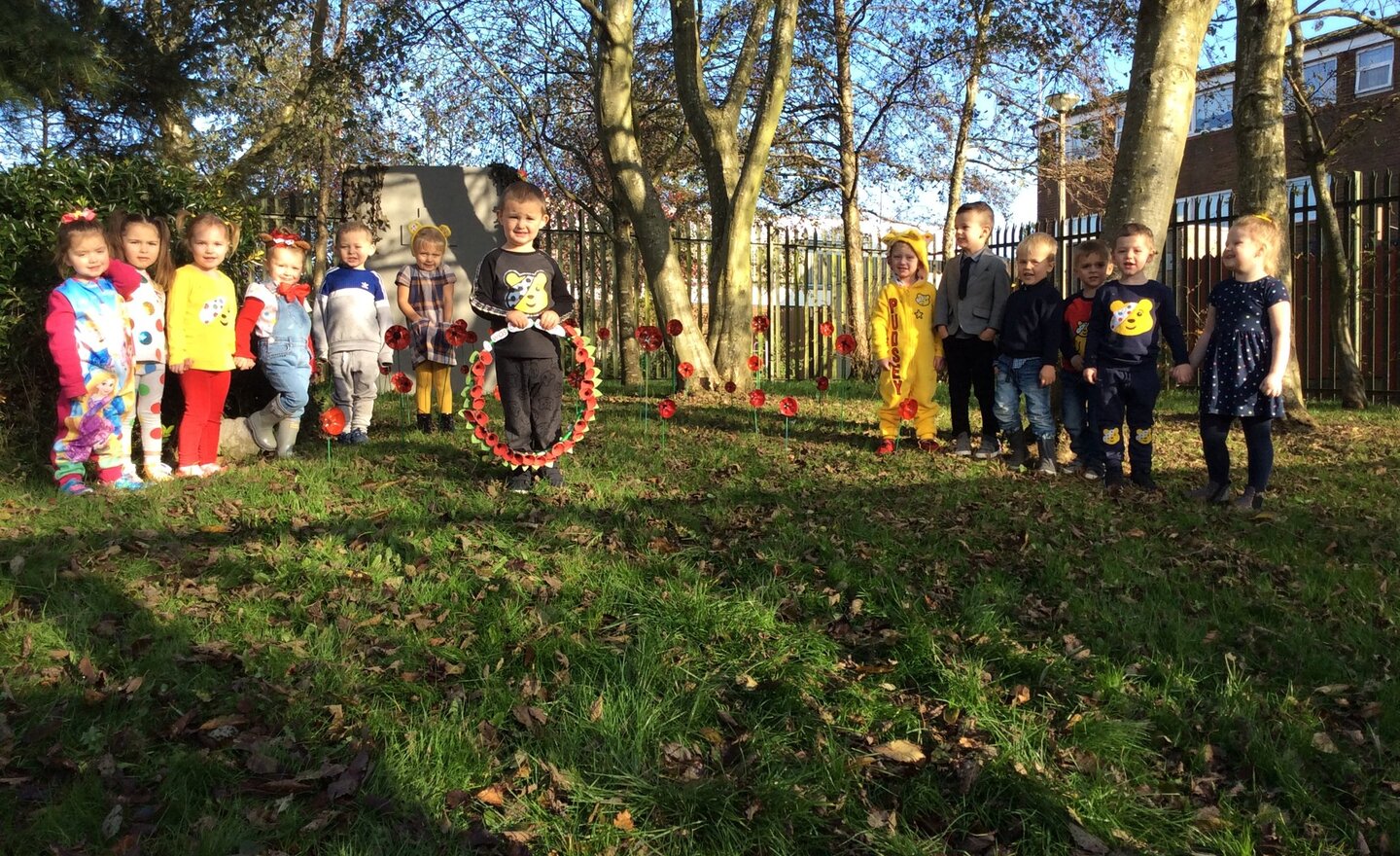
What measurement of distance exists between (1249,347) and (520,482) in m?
4.58

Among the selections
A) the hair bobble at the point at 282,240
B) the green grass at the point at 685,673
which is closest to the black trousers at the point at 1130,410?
the green grass at the point at 685,673

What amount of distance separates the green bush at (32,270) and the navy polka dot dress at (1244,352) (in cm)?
753

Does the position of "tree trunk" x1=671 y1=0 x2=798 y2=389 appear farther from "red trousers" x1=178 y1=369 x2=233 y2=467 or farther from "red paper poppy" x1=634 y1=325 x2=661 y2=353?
"red trousers" x1=178 y1=369 x2=233 y2=467

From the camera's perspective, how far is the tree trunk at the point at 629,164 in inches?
351

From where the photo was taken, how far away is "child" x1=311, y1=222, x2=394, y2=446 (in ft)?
24.0

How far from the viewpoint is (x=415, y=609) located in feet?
12.6

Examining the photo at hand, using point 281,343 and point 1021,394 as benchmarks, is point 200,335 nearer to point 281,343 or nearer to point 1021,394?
point 281,343

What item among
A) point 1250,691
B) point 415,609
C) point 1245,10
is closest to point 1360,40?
point 1245,10

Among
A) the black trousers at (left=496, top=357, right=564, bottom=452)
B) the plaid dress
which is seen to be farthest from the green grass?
the plaid dress

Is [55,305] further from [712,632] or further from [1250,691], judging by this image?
[1250,691]

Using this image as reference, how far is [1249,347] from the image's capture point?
5.35 m

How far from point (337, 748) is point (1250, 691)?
337 centimetres

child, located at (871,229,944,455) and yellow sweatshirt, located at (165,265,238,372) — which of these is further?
child, located at (871,229,944,455)

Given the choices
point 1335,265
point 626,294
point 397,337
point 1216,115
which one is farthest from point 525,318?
point 1216,115
